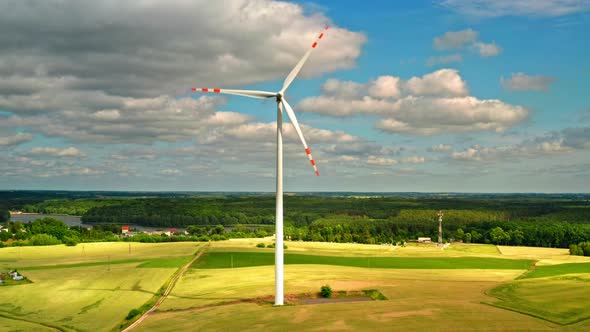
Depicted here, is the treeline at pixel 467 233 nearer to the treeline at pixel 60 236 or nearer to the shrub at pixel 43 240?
the treeline at pixel 60 236

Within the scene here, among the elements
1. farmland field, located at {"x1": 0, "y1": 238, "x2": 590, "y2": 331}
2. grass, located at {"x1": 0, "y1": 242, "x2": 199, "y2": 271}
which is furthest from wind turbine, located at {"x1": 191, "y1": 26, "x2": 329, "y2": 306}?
grass, located at {"x1": 0, "y1": 242, "x2": 199, "y2": 271}

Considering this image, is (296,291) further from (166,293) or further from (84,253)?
(84,253)

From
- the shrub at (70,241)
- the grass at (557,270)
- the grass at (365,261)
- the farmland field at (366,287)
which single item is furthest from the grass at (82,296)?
the grass at (557,270)

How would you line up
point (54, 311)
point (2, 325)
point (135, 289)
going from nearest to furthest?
point (2, 325) < point (54, 311) < point (135, 289)

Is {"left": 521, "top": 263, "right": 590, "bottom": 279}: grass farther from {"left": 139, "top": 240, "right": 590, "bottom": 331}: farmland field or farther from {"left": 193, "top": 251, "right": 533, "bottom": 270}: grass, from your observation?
{"left": 193, "top": 251, "right": 533, "bottom": 270}: grass

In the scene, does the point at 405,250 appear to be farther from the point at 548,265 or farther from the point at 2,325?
the point at 2,325

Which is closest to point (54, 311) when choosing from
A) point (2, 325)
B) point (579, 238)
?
point (2, 325)

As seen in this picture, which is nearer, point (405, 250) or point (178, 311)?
point (178, 311)

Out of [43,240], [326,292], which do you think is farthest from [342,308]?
[43,240]
